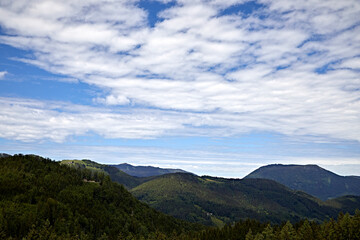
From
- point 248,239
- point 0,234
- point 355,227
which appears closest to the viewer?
point 355,227

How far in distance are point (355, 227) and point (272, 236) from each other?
49.1 m

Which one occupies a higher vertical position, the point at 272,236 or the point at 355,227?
the point at 355,227

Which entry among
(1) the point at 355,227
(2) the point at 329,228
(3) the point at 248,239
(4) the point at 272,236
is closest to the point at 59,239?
(3) the point at 248,239

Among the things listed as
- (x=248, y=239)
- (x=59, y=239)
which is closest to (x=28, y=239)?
(x=59, y=239)

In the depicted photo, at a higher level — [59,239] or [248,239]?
[248,239]

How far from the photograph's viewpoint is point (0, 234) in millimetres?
196125

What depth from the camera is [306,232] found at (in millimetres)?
171750

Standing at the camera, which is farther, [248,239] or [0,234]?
[0,234]

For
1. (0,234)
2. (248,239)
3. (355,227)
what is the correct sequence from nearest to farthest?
1. (355,227)
2. (248,239)
3. (0,234)

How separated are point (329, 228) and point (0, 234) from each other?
221 m

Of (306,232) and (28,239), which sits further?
(28,239)

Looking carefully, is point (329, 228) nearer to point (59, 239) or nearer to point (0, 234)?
point (59, 239)

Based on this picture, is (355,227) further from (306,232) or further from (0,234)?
(0,234)

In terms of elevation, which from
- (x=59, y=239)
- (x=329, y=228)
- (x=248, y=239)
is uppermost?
(x=329, y=228)
